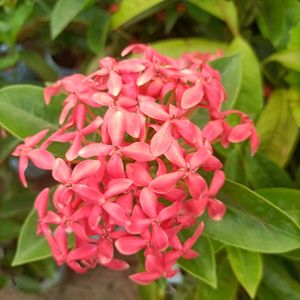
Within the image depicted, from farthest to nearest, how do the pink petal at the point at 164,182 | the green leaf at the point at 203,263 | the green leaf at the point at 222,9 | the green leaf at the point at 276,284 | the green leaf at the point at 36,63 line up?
the green leaf at the point at 36,63
the green leaf at the point at 222,9
the green leaf at the point at 276,284
the green leaf at the point at 203,263
the pink petal at the point at 164,182

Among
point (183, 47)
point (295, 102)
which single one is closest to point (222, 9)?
point (183, 47)

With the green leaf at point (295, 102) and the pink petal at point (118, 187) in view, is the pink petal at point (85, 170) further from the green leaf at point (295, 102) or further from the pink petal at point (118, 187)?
the green leaf at point (295, 102)

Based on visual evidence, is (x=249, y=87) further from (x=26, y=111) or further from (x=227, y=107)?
(x=26, y=111)

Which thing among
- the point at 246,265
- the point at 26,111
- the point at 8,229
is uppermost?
the point at 26,111

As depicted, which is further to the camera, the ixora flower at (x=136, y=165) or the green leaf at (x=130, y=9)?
the green leaf at (x=130, y=9)

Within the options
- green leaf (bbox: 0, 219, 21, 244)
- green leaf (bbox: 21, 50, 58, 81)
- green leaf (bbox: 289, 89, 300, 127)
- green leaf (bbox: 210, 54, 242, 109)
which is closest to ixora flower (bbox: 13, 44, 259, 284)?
green leaf (bbox: 210, 54, 242, 109)

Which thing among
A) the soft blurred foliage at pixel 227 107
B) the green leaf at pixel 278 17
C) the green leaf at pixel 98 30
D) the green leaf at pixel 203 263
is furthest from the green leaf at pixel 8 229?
the green leaf at pixel 278 17

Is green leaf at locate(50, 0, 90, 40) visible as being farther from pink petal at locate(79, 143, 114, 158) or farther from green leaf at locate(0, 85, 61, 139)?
pink petal at locate(79, 143, 114, 158)

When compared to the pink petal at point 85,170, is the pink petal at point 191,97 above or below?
above
